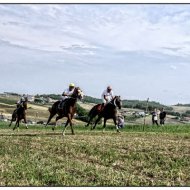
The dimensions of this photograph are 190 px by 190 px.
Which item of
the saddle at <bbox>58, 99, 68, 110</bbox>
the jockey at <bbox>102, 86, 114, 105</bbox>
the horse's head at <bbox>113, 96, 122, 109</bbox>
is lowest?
the saddle at <bbox>58, 99, 68, 110</bbox>

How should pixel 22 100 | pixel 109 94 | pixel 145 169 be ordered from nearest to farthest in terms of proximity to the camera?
pixel 145 169 < pixel 109 94 < pixel 22 100

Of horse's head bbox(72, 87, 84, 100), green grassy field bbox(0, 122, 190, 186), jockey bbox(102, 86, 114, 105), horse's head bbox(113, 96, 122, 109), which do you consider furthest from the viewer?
jockey bbox(102, 86, 114, 105)

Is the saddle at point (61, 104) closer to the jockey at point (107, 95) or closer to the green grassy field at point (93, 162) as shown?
the jockey at point (107, 95)

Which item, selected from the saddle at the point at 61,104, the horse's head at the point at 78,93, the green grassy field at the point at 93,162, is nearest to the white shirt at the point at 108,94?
the saddle at the point at 61,104

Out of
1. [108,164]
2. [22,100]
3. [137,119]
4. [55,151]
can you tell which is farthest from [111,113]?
[137,119]

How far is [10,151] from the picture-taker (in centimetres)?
1905

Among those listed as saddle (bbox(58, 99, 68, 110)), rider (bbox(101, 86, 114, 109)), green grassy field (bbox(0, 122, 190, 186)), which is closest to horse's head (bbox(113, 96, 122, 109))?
rider (bbox(101, 86, 114, 109))

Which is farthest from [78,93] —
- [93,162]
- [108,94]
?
[93,162]

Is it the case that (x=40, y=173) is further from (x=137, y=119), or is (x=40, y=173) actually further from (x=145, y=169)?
(x=137, y=119)

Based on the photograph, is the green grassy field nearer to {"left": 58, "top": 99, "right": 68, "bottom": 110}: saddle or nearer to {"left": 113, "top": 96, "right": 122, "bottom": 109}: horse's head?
{"left": 58, "top": 99, "right": 68, "bottom": 110}: saddle

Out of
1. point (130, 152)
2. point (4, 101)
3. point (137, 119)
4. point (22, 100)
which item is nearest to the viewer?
point (130, 152)

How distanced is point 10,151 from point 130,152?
4838mm

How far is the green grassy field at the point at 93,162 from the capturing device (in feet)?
45.9

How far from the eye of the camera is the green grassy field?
13998mm
